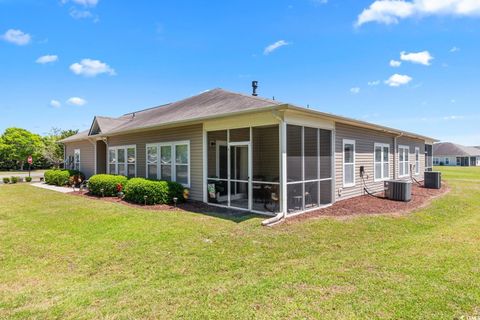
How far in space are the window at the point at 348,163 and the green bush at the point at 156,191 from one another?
20.1ft

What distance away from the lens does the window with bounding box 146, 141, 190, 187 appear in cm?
1055

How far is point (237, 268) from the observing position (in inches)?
171

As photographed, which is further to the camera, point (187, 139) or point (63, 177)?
point (63, 177)

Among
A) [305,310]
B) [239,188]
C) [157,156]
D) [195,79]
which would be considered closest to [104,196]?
[157,156]

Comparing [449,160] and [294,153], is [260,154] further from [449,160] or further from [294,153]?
[449,160]

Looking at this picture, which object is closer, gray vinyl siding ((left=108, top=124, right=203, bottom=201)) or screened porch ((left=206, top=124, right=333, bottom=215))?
screened porch ((left=206, top=124, right=333, bottom=215))

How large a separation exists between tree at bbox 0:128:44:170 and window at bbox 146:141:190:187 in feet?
113

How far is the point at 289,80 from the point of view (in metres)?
17.1

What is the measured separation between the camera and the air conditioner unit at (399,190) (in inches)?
413

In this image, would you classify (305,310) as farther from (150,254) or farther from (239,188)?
(239,188)

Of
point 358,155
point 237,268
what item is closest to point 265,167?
point 358,155

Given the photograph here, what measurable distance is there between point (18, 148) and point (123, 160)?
3590cm

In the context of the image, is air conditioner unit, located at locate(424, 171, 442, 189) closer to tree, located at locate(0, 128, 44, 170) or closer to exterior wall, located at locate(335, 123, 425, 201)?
exterior wall, located at locate(335, 123, 425, 201)

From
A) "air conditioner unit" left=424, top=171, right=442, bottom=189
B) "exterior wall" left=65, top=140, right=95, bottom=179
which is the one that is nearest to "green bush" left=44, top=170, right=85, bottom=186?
"exterior wall" left=65, top=140, right=95, bottom=179
